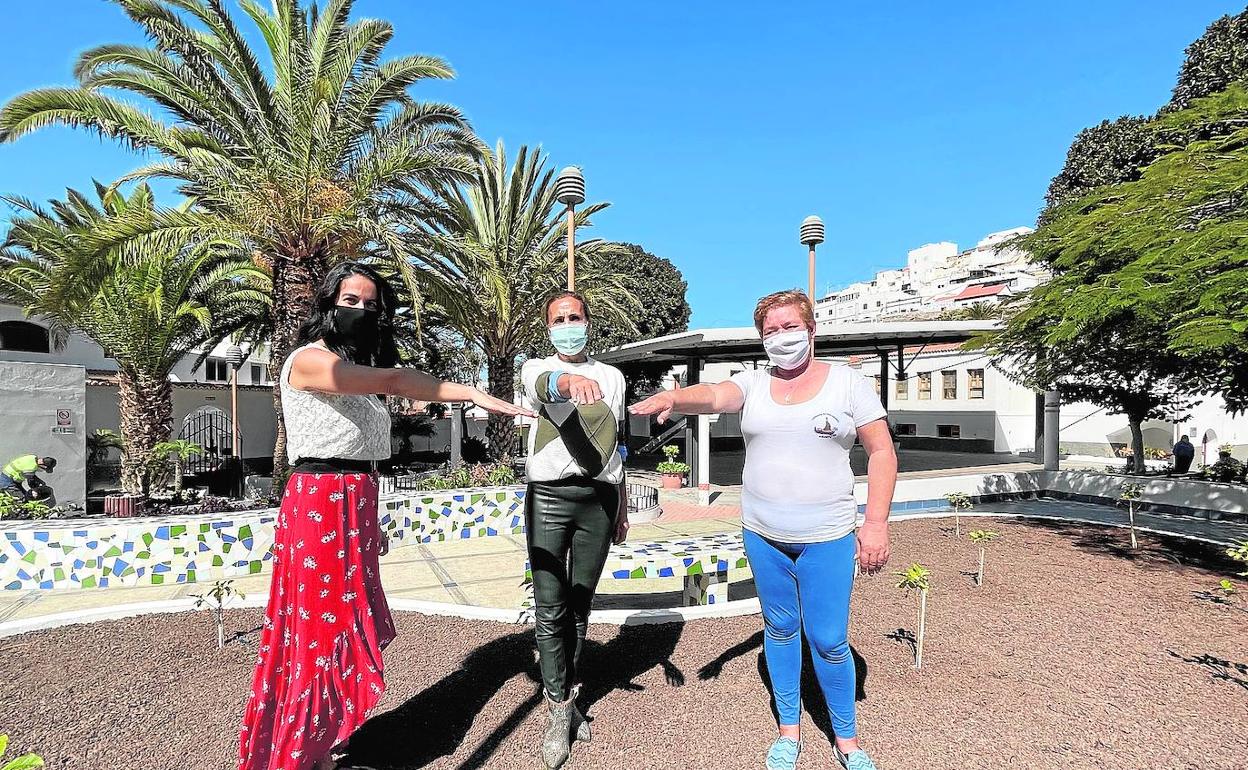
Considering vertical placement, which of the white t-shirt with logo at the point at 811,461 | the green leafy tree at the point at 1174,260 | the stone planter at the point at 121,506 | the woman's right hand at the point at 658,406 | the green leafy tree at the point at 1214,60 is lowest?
the stone planter at the point at 121,506

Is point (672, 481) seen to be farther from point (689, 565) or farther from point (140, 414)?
point (140, 414)

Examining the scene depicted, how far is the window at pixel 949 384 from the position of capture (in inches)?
1026

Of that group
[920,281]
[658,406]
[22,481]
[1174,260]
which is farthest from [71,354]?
[920,281]

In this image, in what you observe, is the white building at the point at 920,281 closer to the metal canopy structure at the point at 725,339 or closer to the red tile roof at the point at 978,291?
the red tile roof at the point at 978,291

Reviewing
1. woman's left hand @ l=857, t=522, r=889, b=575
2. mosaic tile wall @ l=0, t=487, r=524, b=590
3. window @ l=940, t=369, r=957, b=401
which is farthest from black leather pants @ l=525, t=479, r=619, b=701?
window @ l=940, t=369, r=957, b=401

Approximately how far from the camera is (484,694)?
3.09m

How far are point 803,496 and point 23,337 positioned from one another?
71.8 feet

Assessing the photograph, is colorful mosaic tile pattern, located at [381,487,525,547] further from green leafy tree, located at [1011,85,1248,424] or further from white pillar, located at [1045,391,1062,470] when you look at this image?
white pillar, located at [1045,391,1062,470]

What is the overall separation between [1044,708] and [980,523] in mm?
5666

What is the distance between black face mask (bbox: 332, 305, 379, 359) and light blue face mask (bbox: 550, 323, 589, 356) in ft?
2.28

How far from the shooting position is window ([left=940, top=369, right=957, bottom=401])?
26.1 meters

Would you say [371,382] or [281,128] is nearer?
[371,382]

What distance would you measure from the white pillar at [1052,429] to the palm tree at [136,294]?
15.7 meters

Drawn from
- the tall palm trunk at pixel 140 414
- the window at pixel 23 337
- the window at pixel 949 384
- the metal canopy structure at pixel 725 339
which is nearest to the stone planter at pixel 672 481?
the metal canopy structure at pixel 725 339
